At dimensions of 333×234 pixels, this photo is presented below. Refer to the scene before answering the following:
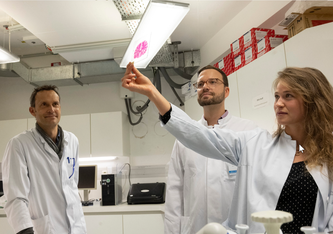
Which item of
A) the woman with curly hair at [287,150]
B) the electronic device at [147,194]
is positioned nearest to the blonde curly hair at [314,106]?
the woman with curly hair at [287,150]

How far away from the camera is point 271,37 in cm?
191

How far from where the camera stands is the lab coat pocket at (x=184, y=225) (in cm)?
139

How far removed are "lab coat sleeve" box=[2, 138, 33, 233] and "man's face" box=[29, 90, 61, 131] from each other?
0.68ft

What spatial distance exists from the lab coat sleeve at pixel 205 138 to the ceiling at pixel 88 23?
1.89 metres

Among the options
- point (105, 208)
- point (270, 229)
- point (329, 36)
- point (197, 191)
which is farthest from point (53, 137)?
point (329, 36)

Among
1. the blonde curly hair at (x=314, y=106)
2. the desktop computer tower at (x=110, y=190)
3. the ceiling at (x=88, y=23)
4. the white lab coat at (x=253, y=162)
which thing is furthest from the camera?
the desktop computer tower at (x=110, y=190)

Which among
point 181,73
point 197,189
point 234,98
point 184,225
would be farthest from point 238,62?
point 184,225

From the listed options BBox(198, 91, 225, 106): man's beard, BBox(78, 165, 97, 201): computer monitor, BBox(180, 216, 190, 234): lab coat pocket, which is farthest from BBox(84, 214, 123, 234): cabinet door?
BBox(198, 91, 225, 106): man's beard

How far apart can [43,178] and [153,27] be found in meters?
1.16

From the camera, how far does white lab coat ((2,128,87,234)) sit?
1.49 m

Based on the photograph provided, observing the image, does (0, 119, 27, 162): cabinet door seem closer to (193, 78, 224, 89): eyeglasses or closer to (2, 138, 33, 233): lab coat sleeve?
(2, 138, 33, 233): lab coat sleeve

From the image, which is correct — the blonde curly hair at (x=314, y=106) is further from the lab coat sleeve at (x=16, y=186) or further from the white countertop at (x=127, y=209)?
the white countertop at (x=127, y=209)

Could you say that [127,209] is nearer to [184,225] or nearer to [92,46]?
[184,225]

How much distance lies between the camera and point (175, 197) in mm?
1520
